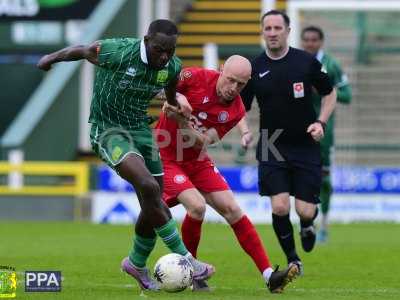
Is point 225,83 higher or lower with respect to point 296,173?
higher

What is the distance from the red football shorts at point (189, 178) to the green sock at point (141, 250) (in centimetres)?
46

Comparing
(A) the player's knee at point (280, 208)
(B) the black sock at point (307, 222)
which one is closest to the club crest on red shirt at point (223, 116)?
(A) the player's knee at point (280, 208)

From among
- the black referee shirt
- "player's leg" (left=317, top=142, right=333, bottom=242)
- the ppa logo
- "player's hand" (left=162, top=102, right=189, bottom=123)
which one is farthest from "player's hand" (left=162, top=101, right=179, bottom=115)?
"player's leg" (left=317, top=142, right=333, bottom=242)

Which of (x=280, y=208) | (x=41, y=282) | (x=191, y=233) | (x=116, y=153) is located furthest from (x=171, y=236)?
(x=280, y=208)

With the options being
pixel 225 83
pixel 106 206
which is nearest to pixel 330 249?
pixel 225 83

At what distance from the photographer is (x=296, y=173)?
38.3 ft

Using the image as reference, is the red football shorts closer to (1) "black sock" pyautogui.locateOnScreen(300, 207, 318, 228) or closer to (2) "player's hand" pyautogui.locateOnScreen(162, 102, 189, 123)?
(2) "player's hand" pyautogui.locateOnScreen(162, 102, 189, 123)

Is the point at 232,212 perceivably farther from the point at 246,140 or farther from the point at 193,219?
the point at 246,140

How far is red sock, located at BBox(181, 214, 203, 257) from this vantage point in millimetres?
10539

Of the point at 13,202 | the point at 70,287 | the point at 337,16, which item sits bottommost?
the point at 13,202

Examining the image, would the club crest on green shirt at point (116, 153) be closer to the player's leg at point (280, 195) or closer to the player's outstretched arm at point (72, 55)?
the player's outstretched arm at point (72, 55)

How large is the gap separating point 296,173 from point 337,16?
12.7 metres

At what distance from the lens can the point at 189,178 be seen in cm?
1058

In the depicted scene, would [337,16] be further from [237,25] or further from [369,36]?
[237,25]
